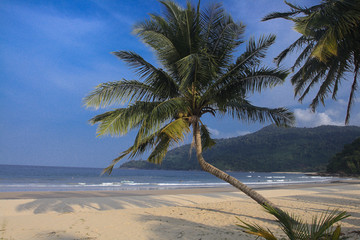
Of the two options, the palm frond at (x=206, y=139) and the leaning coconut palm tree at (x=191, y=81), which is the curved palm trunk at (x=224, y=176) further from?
the palm frond at (x=206, y=139)

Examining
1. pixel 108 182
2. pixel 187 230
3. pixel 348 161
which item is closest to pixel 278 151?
pixel 348 161

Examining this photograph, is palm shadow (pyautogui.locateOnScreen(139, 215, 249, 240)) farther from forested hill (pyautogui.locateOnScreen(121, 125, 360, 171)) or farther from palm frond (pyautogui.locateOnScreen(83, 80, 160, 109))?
forested hill (pyautogui.locateOnScreen(121, 125, 360, 171))

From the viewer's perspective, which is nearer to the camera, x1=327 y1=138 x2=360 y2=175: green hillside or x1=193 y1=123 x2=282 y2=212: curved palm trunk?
x1=193 y1=123 x2=282 y2=212: curved palm trunk

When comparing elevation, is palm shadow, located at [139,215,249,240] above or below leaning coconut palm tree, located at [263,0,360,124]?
below

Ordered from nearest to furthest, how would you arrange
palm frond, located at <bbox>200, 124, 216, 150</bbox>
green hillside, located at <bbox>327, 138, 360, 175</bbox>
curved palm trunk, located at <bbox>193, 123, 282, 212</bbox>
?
curved palm trunk, located at <bbox>193, 123, 282, 212</bbox> → palm frond, located at <bbox>200, 124, 216, 150</bbox> → green hillside, located at <bbox>327, 138, 360, 175</bbox>

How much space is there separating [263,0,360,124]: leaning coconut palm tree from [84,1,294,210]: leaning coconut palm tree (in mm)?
1093

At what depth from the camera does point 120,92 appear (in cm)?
684

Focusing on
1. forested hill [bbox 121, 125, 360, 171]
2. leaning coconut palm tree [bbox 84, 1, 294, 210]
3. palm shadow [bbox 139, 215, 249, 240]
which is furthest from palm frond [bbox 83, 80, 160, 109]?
forested hill [bbox 121, 125, 360, 171]

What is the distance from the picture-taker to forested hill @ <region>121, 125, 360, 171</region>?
89625 millimetres

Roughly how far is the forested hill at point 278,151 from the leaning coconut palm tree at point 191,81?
77.8 metres

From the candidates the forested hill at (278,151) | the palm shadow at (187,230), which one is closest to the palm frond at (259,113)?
the palm shadow at (187,230)

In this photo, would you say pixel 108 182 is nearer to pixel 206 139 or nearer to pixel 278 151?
pixel 206 139

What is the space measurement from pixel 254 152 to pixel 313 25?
101 m

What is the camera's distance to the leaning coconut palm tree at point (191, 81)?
21.2 ft
